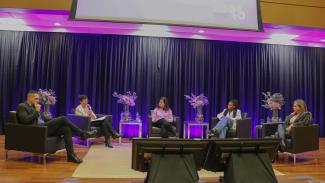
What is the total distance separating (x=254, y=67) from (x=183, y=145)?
6.57 metres

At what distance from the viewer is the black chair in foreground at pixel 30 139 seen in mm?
4926

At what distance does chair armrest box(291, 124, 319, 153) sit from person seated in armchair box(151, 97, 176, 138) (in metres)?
2.58

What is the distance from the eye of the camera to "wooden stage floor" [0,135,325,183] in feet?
14.1

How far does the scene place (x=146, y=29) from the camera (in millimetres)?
7898

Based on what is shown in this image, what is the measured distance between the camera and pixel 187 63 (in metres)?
8.74

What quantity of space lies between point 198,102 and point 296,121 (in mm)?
2911

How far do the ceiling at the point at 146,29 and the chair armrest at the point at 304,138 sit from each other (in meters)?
2.57

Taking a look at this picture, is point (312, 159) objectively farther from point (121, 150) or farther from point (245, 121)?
point (121, 150)

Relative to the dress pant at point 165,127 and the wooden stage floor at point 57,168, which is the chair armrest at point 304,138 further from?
the dress pant at point 165,127

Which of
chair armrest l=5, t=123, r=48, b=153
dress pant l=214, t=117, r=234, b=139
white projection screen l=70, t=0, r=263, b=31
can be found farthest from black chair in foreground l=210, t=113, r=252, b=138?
chair armrest l=5, t=123, r=48, b=153

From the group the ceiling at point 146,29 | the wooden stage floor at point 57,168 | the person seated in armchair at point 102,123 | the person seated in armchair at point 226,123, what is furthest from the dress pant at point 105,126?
the ceiling at point 146,29

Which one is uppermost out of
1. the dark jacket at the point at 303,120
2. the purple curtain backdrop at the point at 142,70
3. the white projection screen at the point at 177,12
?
the white projection screen at the point at 177,12

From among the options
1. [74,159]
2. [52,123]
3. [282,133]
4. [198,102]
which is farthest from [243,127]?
[52,123]

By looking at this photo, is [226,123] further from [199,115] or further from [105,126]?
[105,126]
